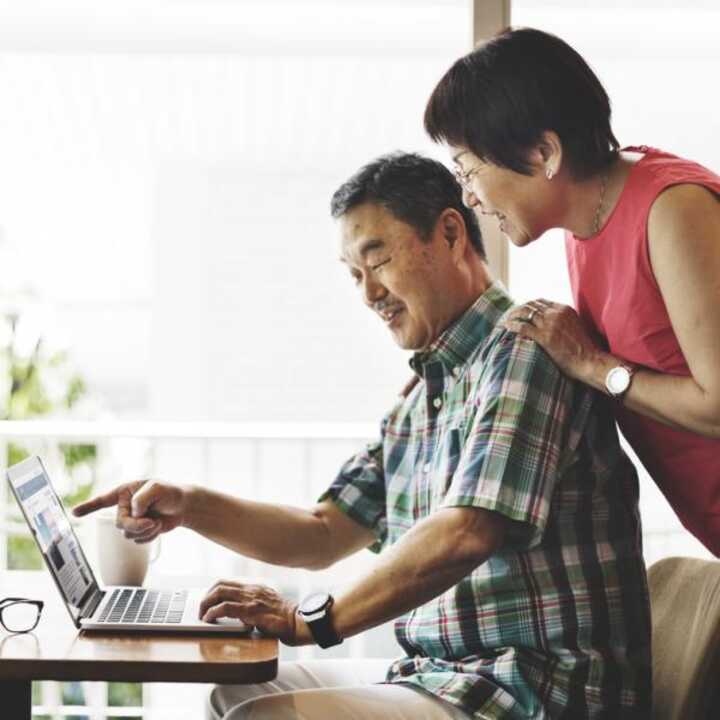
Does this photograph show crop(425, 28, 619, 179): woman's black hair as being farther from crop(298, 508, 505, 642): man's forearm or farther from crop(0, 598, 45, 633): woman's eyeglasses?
crop(0, 598, 45, 633): woman's eyeglasses

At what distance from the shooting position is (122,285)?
1068 cm

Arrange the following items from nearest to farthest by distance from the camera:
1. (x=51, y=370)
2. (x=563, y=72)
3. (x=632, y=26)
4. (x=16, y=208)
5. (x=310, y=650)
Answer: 1. (x=563, y=72)
2. (x=310, y=650)
3. (x=632, y=26)
4. (x=51, y=370)
5. (x=16, y=208)

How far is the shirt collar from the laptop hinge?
67 cm

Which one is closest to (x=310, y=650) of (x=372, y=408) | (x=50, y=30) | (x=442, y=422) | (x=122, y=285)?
(x=442, y=422)

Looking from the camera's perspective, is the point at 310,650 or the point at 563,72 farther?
the point at 310,650

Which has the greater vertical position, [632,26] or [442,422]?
[632,26]

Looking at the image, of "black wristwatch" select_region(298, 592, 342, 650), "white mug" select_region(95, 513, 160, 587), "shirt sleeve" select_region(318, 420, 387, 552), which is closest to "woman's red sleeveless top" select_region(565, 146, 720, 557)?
"shirt sleeve" select_region(318, 420, 387, 552)

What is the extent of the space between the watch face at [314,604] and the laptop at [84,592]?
85mm

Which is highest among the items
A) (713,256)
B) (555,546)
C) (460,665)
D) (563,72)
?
(563,72)

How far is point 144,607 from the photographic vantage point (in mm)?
1805

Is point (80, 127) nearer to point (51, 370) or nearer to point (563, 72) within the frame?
point (51, 370)

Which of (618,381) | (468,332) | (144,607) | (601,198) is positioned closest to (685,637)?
(618,381)

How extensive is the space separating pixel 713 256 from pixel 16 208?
327 inches

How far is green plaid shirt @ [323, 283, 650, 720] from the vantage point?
1.69 meters
